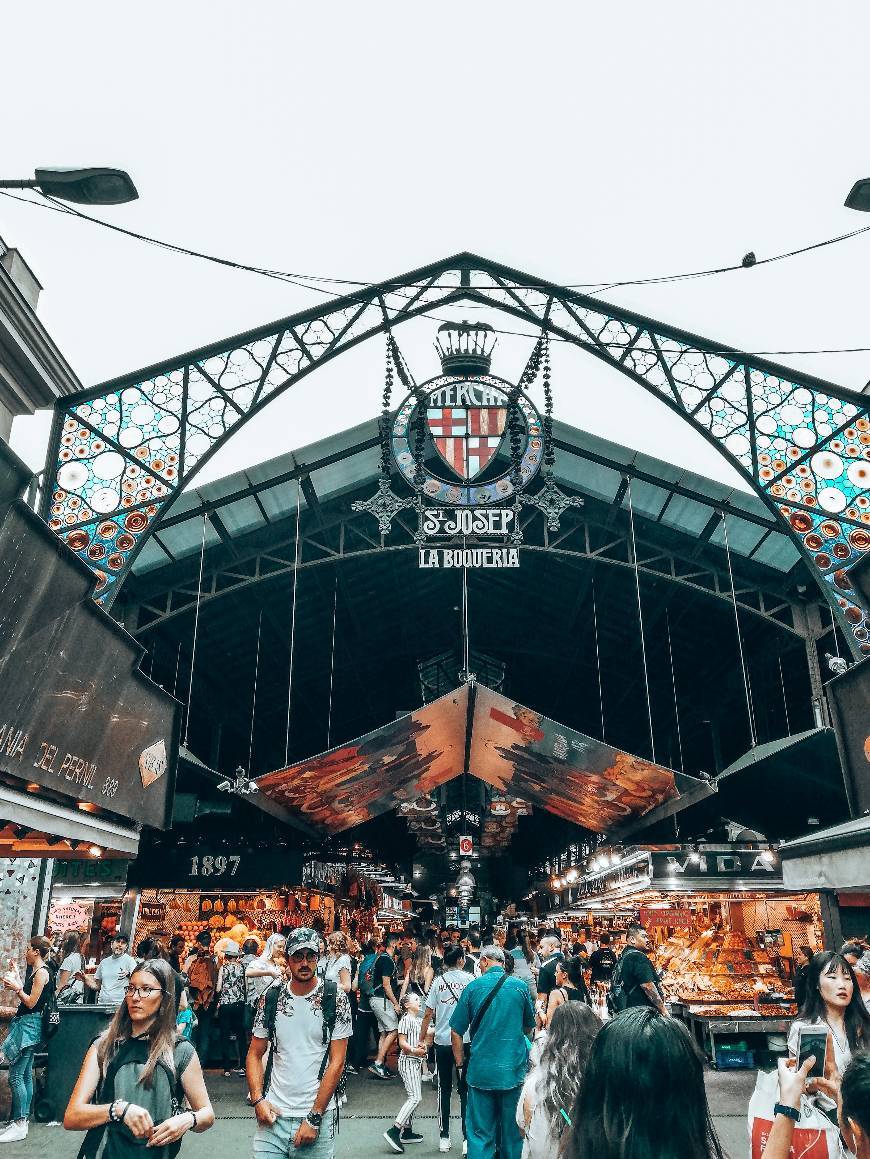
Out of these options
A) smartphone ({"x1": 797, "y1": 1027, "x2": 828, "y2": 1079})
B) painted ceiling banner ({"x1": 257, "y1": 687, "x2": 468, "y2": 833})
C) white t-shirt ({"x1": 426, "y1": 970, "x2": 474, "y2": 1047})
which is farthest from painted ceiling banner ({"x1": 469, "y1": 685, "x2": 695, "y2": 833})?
smartphone ({"x1": 797, "y1": 1027, "x2": 828, "y2": 1079})

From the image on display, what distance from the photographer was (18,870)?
10398mm

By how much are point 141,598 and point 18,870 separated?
19.3 feet

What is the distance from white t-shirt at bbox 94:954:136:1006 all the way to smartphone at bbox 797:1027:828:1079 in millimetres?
7821

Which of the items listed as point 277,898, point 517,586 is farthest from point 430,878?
point 517,586

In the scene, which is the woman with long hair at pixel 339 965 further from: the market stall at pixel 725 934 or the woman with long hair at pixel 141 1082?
the market stall at pixel 725 934

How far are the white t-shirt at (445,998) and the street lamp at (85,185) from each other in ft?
21.5

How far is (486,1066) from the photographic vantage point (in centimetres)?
486

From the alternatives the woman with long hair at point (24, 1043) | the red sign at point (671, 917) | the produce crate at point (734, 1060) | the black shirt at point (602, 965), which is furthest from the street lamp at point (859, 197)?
the red sign at point (671, 917)

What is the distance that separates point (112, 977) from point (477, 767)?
8.55 metres

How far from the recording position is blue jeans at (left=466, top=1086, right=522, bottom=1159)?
15.5ft

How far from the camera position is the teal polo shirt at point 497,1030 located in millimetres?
4836

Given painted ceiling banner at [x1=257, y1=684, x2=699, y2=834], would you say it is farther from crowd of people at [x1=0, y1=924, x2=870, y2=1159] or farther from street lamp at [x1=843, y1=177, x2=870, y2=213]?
street lamp at [x1=843, y1=177, x2=870, y2=213]

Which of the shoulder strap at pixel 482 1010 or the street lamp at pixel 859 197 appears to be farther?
the street lamp at pixel 859 197

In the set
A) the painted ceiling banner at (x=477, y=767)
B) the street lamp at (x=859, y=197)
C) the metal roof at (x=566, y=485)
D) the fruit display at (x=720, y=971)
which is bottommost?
the fruit display at (x=720, y=971)
